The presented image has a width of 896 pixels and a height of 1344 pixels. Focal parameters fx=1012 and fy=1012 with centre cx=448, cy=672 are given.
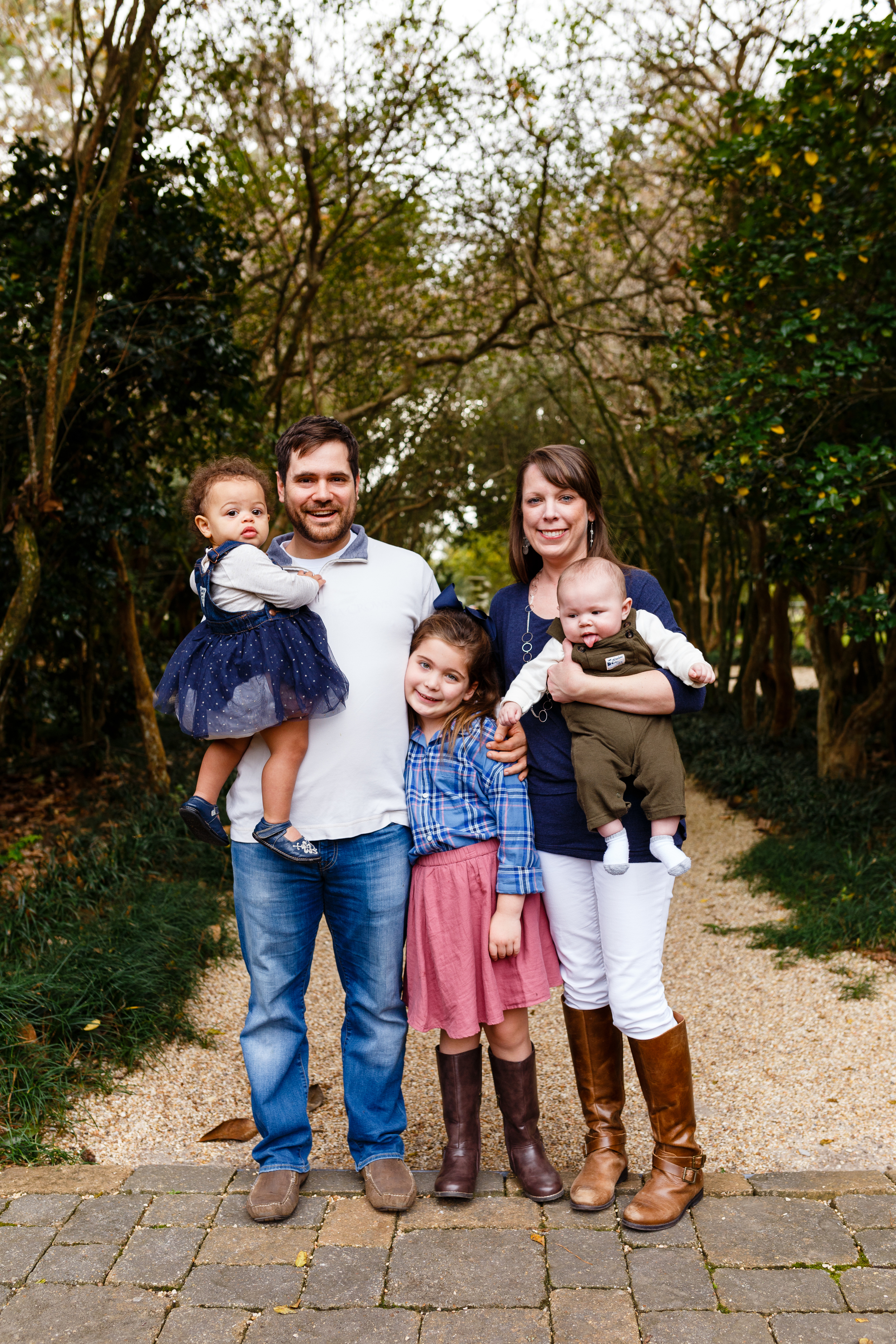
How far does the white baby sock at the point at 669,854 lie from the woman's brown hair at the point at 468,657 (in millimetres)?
474

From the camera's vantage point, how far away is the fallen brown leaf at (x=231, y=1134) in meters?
2.95

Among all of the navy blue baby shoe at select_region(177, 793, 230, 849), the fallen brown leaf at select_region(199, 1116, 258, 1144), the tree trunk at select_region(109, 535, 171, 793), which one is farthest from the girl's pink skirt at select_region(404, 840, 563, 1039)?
the tree trunk at select_region(109, 535, 171, 793)

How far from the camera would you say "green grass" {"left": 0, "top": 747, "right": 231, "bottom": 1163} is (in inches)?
117

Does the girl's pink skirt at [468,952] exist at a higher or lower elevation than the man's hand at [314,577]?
lower

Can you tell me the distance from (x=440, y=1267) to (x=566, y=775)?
1.07 meters

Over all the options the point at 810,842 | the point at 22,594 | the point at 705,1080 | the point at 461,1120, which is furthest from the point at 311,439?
the point at 810,842

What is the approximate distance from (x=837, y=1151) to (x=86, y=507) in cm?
474

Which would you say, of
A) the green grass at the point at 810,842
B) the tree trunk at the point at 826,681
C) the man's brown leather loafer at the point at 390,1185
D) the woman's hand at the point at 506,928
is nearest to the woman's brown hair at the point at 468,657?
the woman's hand at the point at 506,928

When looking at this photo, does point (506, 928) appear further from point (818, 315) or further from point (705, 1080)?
point (818, 315)

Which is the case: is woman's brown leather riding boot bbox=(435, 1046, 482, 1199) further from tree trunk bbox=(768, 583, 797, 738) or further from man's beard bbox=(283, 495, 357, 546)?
tree trunk bbox=(768, 583, 797, 738)

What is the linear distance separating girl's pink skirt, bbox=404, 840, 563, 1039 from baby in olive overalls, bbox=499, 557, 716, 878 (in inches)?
11.4

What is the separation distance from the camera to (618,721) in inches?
88.0

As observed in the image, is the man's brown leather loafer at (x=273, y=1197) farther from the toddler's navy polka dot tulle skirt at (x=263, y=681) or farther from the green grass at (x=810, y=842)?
the green grass at (x=810, y=842)

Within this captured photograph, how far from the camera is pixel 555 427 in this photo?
13.3 meters
